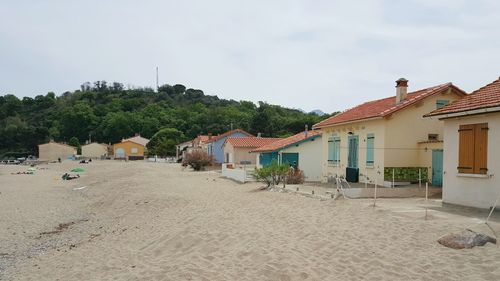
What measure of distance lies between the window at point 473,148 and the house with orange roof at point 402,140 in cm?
492

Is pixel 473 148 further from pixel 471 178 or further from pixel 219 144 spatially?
pixel 219 144

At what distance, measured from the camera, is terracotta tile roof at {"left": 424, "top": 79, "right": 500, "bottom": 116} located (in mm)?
11820

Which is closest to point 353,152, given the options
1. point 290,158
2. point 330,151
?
point 330,151

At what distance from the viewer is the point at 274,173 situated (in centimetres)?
2125

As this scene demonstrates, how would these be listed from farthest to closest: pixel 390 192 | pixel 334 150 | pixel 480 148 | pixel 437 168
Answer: pixel 334 150, pixel 437 168, pixel 390 192, pixel 480 148

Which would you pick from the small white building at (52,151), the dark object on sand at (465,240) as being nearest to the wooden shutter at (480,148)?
the dark object on sand at (465,240)

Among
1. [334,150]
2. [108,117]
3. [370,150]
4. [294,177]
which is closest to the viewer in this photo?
[370,150]

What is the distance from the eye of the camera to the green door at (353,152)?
20281mm

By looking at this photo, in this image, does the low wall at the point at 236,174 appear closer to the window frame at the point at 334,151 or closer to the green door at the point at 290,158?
the green door at the point at 290,158

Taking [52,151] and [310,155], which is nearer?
[310,155]

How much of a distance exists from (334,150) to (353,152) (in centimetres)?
205

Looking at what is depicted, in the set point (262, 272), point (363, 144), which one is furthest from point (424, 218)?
point (363, 144)

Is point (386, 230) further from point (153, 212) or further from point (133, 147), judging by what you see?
point (133, 147)

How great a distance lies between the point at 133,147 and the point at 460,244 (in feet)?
289
